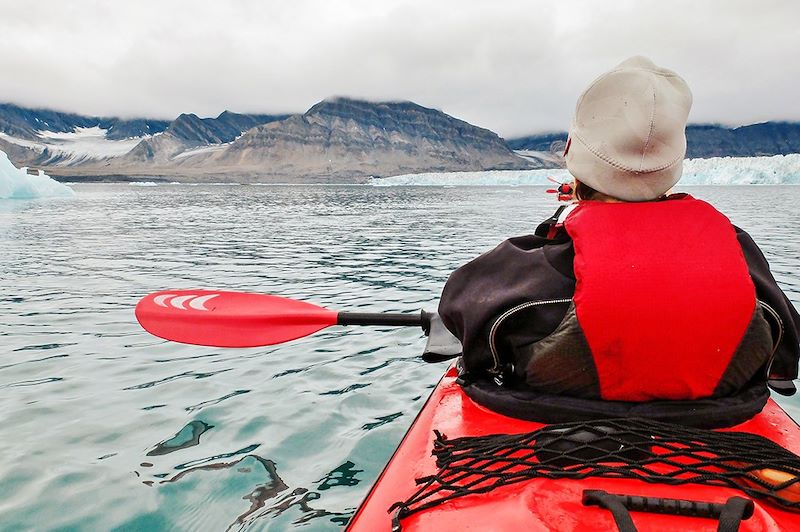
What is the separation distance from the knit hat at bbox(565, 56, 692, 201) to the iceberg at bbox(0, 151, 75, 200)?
37.6 m

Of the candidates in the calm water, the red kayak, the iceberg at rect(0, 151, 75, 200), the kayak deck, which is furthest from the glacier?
the kayak deck

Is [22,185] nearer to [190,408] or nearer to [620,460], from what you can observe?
[190,408]

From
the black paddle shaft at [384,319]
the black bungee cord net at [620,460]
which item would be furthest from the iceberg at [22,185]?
the black bungee cord net at [620,460]

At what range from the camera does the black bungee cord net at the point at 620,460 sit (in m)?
1.65

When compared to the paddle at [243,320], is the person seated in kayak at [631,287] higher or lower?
higher

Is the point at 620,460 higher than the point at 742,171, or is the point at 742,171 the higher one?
the point at 742,171

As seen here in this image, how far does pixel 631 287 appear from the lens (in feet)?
5.94

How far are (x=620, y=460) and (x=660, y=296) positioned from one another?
1.66 ft

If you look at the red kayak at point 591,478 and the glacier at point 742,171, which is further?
the glacier at point 742,171

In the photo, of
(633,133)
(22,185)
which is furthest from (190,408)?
(22,185)

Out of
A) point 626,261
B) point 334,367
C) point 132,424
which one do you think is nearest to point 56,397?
point 132,424

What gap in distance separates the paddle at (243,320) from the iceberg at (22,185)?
114 feet

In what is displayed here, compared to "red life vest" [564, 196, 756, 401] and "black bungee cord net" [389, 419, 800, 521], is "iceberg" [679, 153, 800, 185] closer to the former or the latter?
"red life vest" [564, 196, 756, 401]

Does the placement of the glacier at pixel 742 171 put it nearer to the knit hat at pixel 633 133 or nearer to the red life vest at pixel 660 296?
the knit hat at pixel 633 133
